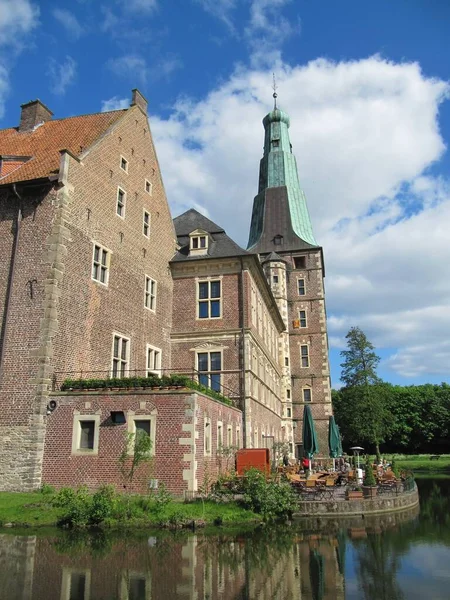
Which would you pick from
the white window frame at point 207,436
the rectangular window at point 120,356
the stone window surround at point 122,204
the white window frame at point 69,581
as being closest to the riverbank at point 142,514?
the white window frame at point 207,436

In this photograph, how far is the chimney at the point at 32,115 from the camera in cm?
2639

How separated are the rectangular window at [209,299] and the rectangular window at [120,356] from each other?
5.17 m

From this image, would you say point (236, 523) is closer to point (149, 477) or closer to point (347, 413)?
point (149, 477)

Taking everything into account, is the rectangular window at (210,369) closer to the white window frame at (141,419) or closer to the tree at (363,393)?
the white window frame at (141,419)

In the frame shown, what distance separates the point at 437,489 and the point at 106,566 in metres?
26.6

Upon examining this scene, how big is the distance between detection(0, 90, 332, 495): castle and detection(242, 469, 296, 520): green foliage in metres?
1.82

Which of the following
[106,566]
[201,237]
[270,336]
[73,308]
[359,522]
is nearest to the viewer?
[106,566]

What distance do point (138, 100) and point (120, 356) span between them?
14057 millimetres

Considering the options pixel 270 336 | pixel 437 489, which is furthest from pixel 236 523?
pixel 270 336

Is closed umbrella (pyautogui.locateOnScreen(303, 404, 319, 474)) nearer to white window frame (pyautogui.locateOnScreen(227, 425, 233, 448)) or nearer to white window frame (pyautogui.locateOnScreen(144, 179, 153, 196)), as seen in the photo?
white window frame (pyautogui.locateOnScreen(227, 425, 233, 448))

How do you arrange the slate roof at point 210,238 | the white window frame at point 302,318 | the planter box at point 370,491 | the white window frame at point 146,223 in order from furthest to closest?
the white window frame at point 302,318, the slate roof at point 210,238, the white window frame at point 146,223, the planter box at point 370,491

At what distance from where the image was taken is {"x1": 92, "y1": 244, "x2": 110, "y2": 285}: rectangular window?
2139 cm

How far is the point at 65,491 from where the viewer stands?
1559cm

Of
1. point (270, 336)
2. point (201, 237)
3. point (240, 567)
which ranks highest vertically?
point (201, 237)
